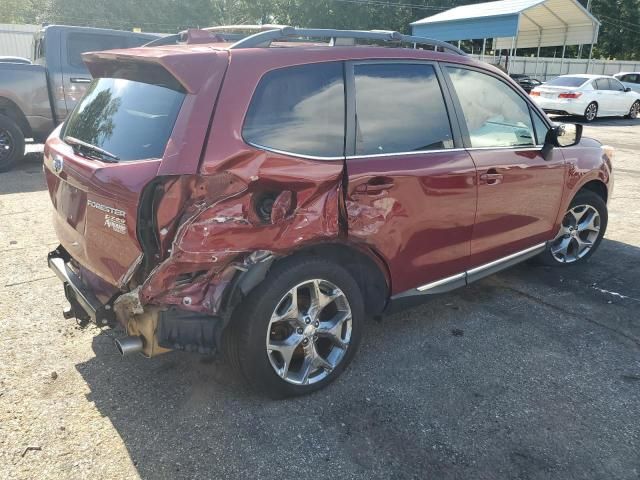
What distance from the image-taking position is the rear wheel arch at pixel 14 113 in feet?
26.8

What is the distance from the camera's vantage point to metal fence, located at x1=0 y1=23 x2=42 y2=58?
67.7 feet

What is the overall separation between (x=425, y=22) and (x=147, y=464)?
1140 inches

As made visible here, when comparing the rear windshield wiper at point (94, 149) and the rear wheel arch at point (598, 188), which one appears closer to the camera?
the rear windshield wiper at point (94, 149)

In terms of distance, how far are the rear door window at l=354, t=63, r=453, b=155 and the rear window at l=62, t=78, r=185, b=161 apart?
3.40 ft

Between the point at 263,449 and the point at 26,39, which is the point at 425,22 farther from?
the point at 263,449

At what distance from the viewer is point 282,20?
3859 centimetres

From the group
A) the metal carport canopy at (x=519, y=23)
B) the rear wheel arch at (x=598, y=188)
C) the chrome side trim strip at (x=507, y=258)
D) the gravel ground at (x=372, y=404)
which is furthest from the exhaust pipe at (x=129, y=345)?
the metal carport canopy at (x=519, y=23)

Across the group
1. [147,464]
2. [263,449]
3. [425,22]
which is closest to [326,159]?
[263,449]

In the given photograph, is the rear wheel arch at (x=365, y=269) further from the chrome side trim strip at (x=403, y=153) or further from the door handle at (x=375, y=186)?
the chrome side trim strip at (x=403, y=153)

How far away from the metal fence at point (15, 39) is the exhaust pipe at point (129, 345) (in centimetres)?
2200

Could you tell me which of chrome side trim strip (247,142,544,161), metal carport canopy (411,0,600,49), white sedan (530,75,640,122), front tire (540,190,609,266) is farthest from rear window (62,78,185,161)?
metal carport canopy (411,0,600,49)

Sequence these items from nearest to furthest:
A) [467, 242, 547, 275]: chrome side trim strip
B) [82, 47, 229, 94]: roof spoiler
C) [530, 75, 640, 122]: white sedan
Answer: [82, 47, 229, 94]: roof spoiler, [467, 242, 547, 275]: chrome side trim strip, [530, 75, 640, 122]: white sedan

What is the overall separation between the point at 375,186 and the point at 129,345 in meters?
1.51

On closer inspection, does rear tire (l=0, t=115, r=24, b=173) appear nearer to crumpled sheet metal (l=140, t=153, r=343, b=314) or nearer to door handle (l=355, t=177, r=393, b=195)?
crumpled sheet metal (l=140, t=153, r=343, b=314)
